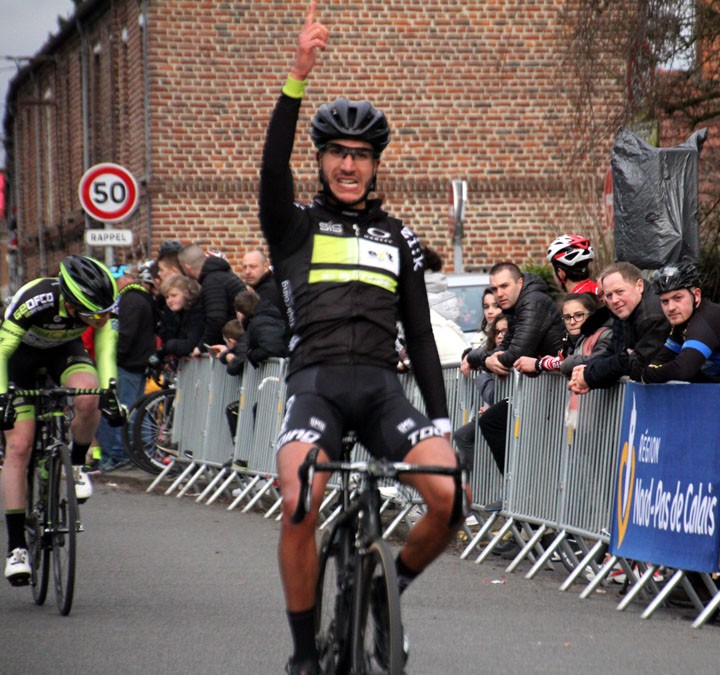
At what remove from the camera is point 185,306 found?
15.9 meters

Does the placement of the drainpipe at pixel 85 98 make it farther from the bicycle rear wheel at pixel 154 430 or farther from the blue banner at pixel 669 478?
the blue banner at pixel 669 478

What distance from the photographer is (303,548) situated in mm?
5625

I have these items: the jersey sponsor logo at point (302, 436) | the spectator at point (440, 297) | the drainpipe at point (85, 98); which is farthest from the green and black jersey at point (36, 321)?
the drainpipe at point (85, 98)

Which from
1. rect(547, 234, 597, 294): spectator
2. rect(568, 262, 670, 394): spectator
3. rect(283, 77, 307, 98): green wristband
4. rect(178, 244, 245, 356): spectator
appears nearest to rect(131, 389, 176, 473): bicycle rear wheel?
rect(178, 244, 245, 356): spectator

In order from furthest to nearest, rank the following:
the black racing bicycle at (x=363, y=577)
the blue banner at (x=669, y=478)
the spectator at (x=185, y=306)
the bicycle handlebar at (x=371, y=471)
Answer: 1. the spectator at (x=185, y=306)
2. the blue banner at (x=669, y=478)
3. the bicycle handlebar at (x=371, y=471)
4. the black racing bicycle at (x=363, y=577)

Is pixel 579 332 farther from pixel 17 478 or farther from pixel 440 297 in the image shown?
pixel 440 297

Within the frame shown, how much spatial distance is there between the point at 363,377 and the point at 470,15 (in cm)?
2405

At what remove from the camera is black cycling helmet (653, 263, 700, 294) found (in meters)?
8.63

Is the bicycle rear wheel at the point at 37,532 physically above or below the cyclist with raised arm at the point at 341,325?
below

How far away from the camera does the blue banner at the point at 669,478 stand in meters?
8.32

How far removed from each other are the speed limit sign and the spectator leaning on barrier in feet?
36.8

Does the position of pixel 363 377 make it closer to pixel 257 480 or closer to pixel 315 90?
pixel 257 480

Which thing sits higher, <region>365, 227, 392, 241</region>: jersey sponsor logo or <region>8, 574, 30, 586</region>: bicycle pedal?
<region>365, 227, 392, 241</region>: jersey sponsor logo

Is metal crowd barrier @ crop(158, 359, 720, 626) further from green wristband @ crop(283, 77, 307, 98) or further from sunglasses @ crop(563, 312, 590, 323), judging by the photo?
green wristband @ crop(283, 77, 307, 98)
